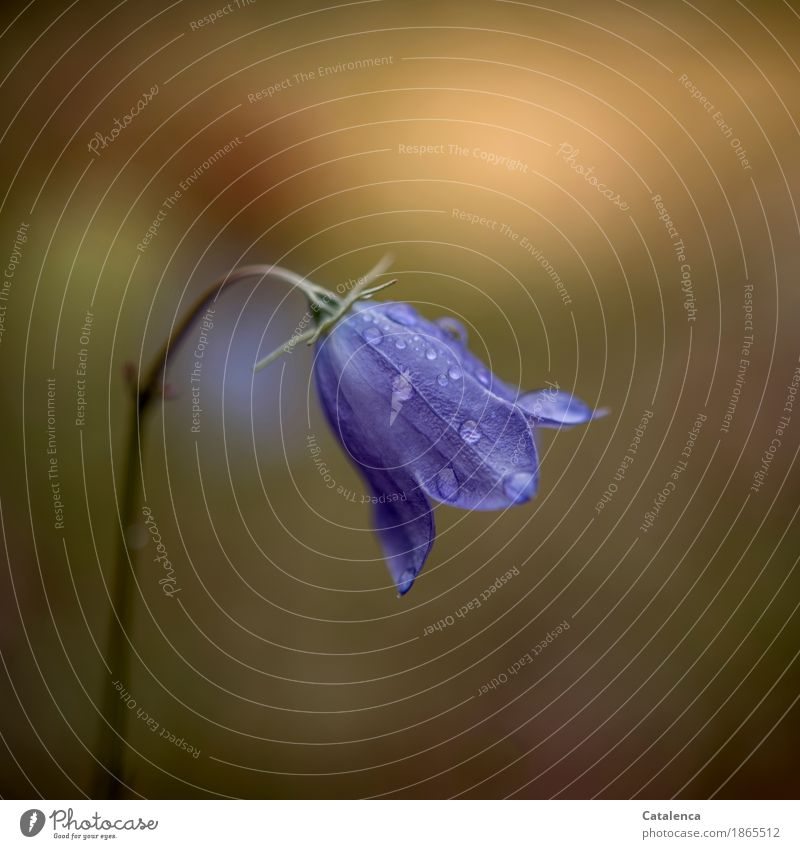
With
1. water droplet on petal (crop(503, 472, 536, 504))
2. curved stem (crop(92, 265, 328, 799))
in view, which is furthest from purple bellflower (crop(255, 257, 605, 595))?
curved stem (crop(92, 265, 328, 799))

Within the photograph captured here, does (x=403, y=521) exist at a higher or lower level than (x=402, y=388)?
lower

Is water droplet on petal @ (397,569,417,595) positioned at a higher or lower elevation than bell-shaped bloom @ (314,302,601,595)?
lower

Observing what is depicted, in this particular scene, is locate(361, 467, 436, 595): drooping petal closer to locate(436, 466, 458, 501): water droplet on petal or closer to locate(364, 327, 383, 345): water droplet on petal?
locate(436, 466, 458, 501): water droplet on petal

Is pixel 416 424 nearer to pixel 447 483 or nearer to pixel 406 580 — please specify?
pixel 447 483

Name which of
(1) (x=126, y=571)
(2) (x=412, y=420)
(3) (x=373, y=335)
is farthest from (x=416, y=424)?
(1) (x=126, y=571)

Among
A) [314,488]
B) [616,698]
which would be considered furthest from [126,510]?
[616,698]

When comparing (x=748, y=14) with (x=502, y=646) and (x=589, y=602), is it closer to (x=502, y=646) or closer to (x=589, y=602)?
(x=589, y=602)

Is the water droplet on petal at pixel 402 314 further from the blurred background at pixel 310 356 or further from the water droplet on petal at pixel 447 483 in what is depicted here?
the water droplet on petal at pixel 447 483

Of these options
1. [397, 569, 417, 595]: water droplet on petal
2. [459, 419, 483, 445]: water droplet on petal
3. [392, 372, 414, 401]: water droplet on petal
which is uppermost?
[392, 372, 414, 401]: water droplet on petal
